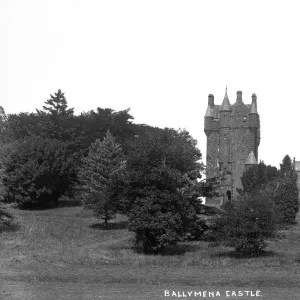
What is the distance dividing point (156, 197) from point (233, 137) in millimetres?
49985

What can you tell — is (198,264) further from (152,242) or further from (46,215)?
(46,215)

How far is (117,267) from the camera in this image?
27.6 m

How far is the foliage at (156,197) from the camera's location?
3478 centimetres

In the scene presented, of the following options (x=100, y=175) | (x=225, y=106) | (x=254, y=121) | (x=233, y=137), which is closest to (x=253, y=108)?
(x=254, y=121)

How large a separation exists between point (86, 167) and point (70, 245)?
17.0 m

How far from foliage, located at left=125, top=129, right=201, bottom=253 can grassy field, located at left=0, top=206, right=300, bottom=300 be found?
135 cm

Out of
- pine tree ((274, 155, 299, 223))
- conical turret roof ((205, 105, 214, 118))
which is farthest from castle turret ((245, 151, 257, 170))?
pine tree ((274, 155, 299, 223))

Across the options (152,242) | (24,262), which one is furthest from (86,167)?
(24,262)

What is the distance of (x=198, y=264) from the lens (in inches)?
1180

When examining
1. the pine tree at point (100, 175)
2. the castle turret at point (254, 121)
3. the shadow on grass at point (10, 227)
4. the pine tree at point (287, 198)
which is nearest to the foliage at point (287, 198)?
the pine tree at point (287, 198)

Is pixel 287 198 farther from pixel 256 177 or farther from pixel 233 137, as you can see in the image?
pixel 233 137

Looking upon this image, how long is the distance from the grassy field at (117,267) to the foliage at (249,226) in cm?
96

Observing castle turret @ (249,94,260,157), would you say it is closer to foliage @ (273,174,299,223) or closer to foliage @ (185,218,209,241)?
foliage @ (273,174,299,223)

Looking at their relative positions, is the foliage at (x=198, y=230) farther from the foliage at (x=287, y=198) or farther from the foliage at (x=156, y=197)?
the foliage at (x=287, y=198)
